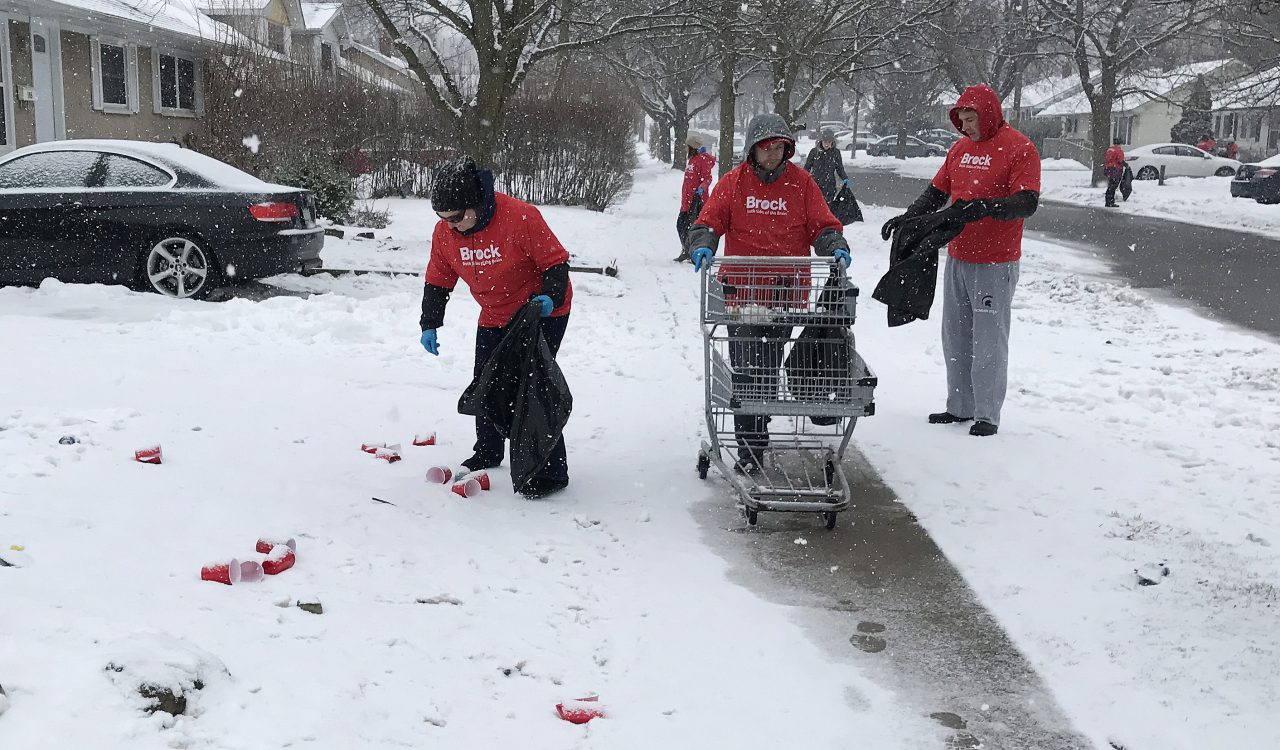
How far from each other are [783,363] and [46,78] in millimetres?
18306

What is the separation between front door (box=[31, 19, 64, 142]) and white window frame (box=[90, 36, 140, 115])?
46.8 inches

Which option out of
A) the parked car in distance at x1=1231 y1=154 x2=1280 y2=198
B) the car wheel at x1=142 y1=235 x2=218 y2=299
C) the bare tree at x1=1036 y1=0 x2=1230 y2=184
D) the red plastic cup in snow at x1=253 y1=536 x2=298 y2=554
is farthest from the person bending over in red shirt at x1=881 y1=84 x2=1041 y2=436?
the bare tree at x1=1036 y1=0 x2=1230 y2=184

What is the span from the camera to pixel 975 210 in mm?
6469

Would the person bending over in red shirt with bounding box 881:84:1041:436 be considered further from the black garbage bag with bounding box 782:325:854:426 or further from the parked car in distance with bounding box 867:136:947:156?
the parked car in distance with bounding box 867:136:947:156

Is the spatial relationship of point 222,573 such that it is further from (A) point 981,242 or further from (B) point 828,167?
(B) point 828,167

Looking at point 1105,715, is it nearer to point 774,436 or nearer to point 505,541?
point 505,541

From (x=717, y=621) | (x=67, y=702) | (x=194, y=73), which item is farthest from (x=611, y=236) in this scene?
(x=67, y=702)

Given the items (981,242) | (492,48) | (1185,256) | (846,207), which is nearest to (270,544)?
(981,242)

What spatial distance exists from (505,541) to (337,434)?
1.93 metres

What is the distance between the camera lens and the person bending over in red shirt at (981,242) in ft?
21.6

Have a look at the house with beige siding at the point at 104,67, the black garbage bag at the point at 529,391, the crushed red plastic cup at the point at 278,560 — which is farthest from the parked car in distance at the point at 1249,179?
the crushed red plastic cup at the point at 278,560

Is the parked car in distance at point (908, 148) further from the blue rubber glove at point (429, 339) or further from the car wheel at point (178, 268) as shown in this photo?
the blue rubber glove at point (429, 339)

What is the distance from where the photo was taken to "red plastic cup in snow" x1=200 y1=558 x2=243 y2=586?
166 inches

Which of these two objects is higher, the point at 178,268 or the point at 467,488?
the point at 178,268
